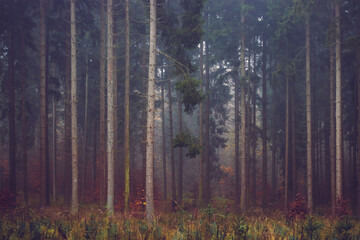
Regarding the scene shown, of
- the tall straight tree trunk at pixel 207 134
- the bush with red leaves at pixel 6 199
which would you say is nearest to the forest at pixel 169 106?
the bush with red leaves at pixel 6 199

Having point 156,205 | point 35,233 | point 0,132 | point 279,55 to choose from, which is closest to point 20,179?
point 0,132

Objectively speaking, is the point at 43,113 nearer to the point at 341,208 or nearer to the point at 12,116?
the point at 12,116

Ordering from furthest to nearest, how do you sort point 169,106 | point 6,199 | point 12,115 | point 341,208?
point 169,106
point 12,115
point 341,208
point 6,199

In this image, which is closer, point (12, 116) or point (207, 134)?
point (12, 116)

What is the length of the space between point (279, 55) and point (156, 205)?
39.4 ft

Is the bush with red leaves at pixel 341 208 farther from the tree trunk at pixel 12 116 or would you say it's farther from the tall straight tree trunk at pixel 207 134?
the tree trunk at pixel 12 116

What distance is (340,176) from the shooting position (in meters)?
14.1

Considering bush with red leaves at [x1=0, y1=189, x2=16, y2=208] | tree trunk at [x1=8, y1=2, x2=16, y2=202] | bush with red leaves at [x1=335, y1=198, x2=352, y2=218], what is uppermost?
tree trunk at [x1=8, y1=2, x2=16, y2=202]

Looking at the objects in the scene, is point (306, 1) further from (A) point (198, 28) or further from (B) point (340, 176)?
(B) point (340, 176)

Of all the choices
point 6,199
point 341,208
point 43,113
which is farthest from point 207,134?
point 6,199

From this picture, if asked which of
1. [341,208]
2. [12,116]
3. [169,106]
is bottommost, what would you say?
[341,208]

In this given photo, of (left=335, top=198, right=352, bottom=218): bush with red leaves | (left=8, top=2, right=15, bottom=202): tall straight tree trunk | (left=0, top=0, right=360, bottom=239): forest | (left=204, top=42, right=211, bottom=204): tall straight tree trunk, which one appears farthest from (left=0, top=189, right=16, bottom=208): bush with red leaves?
(left=335, top=198, right=352, bottom=218): bush with red leaves

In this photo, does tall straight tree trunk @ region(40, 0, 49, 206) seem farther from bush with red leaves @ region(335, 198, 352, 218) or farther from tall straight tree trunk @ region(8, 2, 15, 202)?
bush with red leaves @ region(335, 198, 352, 218)

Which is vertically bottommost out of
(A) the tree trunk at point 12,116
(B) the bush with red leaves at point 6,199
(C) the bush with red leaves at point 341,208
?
(C) the bush with red leaves at point 341,208
